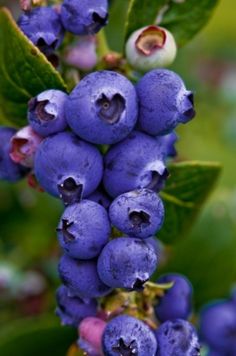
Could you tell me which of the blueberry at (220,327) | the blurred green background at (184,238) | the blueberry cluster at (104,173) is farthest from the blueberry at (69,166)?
the blurred green background at (184,238)

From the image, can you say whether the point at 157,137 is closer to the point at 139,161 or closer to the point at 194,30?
the point at 139,161

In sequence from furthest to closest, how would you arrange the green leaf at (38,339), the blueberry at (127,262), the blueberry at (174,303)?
the green leaf at (38,339) → the blueberry at (174,303) → the blueberry at (127,262)

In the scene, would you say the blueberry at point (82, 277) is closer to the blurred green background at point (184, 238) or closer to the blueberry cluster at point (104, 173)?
the blueberry cluster at point (104, 173)

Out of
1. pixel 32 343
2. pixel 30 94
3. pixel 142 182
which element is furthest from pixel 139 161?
pixel 32 343

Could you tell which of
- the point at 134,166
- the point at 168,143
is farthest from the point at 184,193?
the point at 134,166

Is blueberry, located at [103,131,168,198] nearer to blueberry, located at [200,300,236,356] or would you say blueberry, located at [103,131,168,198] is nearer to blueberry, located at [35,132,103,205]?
blueberry, located at [35,132,103,205]

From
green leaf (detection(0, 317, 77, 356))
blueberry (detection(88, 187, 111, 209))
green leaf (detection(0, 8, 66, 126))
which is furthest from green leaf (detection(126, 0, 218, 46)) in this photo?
green leaf (detection(0, 317, 77, 356))

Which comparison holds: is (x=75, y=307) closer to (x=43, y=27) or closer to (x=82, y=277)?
(x=82, y=277)
